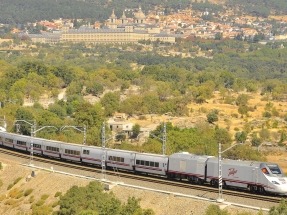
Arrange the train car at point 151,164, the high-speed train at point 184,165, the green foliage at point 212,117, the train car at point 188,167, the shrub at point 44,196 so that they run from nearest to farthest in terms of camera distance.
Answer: the high-speed train at point 184,165 → the train car at point 188,167 → the shrub at point 44,196 → the train car at point 151,164 → the green foliage at point 212,117

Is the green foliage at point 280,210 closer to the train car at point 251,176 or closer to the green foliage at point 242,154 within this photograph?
the train car at point 251,176

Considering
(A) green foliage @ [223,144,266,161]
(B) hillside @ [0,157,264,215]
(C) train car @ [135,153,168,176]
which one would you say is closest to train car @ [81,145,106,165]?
(B) hillside @ [0,157,264,215]

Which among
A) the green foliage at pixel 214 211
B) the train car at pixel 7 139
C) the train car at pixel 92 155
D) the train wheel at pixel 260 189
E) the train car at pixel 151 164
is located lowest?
the train car at pixel 7 139

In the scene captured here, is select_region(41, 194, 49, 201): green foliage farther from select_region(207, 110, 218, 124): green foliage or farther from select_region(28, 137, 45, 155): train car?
select_region(207, 110, 218, 124): green foliage

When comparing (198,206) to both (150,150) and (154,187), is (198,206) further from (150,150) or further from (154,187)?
(150,150)

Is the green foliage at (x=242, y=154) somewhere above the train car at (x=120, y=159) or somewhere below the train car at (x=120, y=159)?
below

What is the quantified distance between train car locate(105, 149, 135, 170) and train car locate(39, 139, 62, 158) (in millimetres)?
6751

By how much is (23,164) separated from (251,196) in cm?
2157

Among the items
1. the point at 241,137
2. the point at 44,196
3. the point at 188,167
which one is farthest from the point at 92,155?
the point at 241,137

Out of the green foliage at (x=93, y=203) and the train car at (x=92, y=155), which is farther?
the train car at (x=92, y=155)

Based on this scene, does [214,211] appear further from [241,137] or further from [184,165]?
[241,137]

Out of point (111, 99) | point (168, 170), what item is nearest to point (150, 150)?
point (168, 170)

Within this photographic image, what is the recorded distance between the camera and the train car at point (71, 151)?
54.4 m

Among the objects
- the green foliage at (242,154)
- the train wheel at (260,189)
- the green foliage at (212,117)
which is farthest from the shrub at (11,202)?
the green foliage at (212,117)
